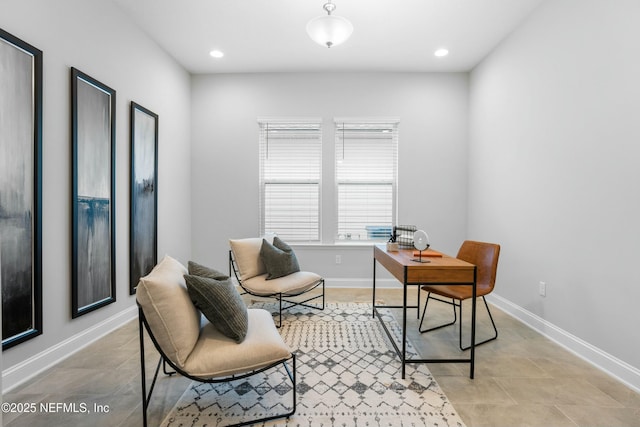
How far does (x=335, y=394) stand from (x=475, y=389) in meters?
0.91

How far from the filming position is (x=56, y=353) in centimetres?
247

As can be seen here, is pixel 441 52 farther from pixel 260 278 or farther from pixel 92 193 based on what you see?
pixel 92 193

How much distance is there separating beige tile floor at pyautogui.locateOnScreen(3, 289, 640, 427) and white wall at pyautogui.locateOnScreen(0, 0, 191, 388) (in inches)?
12.1

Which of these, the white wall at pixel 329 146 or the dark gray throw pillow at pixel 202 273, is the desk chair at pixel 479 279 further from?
the dark gray throw pillow at pixel 202 273

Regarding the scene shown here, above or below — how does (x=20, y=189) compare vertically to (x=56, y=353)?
above

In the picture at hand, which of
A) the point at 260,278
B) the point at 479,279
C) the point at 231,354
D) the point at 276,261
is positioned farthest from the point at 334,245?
the point at 231,354

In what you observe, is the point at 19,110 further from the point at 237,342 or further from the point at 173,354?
the point at 237,342

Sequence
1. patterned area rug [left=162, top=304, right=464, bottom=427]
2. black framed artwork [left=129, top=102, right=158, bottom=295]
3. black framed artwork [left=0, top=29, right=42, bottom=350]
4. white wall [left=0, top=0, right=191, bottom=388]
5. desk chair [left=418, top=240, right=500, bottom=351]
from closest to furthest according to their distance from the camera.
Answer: patterned area rug [left=162, top=304, right=464, bottom=427] → black framed artwork [left=0, top=29, right=42, bottom=350] → white wall [left=0, top=0, right=191, bottom=388] → desk chair [left=418, top=240, right=500, bottom=351] → black framed artwork [left=129, top=102, right=158, bottom=295]

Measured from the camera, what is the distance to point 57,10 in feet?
8.11

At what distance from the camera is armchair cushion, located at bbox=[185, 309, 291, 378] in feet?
5.65

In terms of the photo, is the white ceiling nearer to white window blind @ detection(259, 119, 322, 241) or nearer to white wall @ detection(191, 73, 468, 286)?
white wall @ detection(191, 73, 468, 286)

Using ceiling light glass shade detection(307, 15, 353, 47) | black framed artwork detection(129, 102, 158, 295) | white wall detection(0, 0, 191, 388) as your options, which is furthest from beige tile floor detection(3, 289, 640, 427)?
ceiling light glass shade detection(307, 15, 353, 47)

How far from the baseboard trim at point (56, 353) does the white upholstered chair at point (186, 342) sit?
1.12 metres

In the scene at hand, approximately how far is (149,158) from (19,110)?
4.80ft
